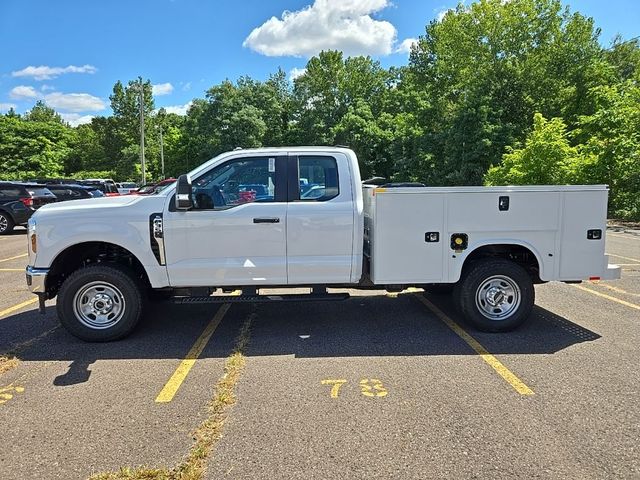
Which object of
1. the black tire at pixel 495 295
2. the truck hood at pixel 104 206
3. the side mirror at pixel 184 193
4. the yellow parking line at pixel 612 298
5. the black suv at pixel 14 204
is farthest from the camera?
the black suv at pixel 14 204

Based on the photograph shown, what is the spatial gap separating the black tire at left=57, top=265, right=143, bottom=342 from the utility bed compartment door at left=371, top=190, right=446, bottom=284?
2693 millimetres

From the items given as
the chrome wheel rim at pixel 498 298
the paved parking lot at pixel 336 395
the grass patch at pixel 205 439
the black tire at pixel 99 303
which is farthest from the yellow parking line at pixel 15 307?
the chrome wheel rim at pixel 498 298

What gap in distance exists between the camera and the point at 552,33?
37.1 m

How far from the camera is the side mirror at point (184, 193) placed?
212 inches

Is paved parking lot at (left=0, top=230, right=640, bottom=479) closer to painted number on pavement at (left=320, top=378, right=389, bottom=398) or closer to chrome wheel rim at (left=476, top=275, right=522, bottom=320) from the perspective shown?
painted number on pavement at (left=320, top=378, right=389, bottom=398)

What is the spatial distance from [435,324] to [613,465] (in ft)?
10.4

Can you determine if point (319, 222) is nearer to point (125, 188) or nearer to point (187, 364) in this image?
point (187, 364)

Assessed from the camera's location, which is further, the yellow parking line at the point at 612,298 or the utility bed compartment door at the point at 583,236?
the yellow parking line at the point at 612,298

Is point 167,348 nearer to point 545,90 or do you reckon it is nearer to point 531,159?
point 531,159

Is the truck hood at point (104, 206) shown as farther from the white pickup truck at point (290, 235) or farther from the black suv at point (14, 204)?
the black suv at point (14, 204)

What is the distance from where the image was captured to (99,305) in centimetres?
572

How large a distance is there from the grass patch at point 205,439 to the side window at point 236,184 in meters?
1.69

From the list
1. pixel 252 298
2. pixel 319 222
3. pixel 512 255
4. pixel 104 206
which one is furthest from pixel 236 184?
pixel 512 255

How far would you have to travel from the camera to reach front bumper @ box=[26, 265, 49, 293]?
5578mm
